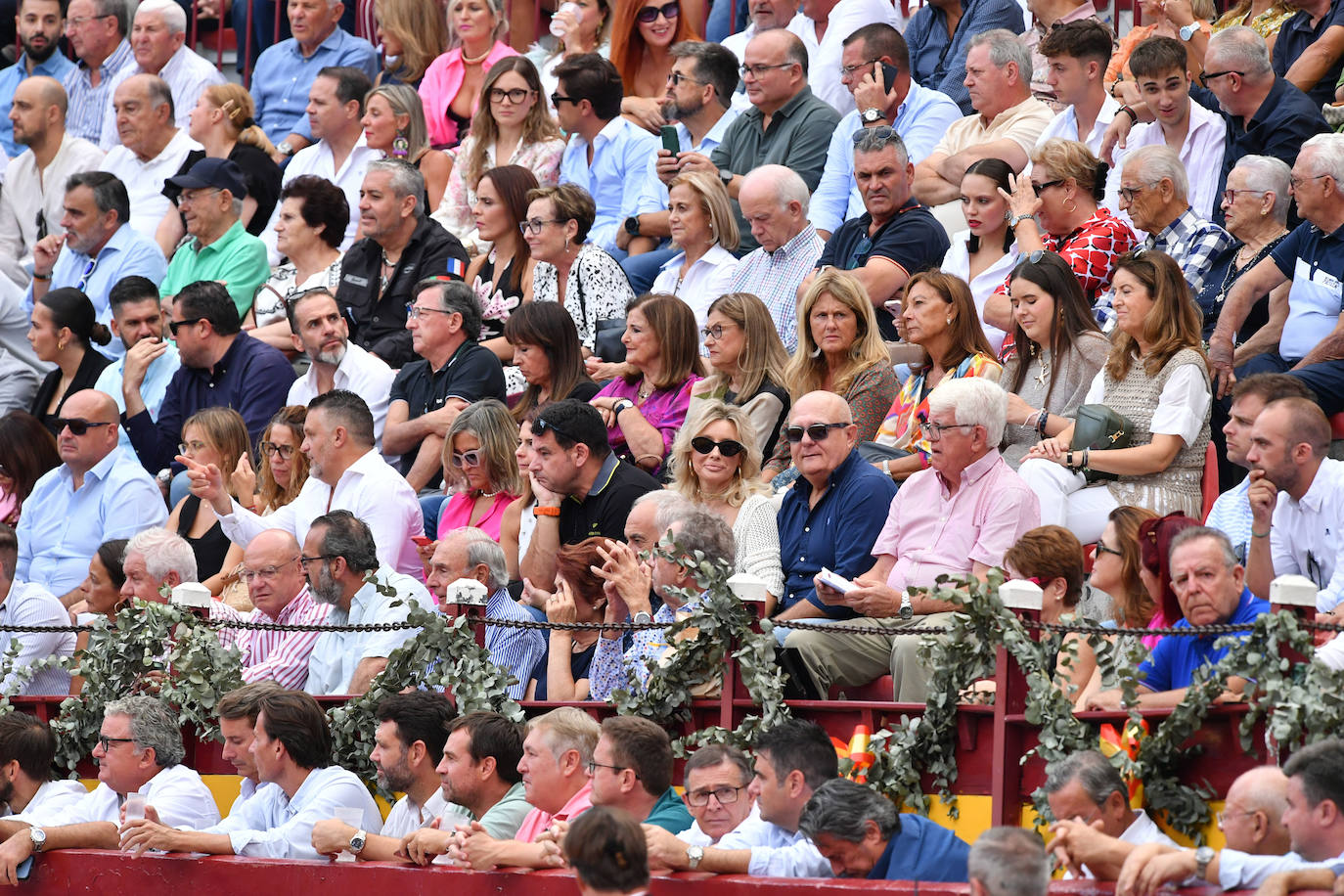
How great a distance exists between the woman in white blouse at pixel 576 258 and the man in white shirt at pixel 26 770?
3507mm

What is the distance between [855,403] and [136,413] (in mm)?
4197

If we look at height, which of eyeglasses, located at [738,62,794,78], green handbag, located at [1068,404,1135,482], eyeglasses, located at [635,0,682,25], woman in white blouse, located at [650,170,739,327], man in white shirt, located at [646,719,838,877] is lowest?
man in white shirt, located at [646,719,838,877]

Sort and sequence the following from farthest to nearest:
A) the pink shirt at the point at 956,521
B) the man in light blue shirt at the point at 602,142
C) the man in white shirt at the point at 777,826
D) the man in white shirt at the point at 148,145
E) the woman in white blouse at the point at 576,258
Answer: the man in white shirt at the point at 148,145 < the man in light blue shirt at the point at 602,142 < the woman in white blouse at the point at 576,258 < the pink shirt at the point at 956,521 < the man in white shirt at the point at 777,826

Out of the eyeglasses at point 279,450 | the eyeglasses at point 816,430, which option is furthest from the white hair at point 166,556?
the eyeglasses at point 816,430

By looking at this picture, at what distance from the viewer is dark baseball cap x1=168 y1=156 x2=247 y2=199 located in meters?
12.1

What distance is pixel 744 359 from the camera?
903cm

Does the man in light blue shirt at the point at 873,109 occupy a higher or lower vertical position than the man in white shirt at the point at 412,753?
higher

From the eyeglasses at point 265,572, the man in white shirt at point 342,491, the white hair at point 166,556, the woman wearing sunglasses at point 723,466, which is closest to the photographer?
the woman wearing sunglasses at point 723,466

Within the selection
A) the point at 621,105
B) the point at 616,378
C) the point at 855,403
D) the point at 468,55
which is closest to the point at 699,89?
the point at 621,105

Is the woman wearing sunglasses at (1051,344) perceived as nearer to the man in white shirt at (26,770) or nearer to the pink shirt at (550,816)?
the pink shirt at (550,816)

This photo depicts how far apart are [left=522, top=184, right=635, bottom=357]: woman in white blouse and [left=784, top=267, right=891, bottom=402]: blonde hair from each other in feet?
5.87

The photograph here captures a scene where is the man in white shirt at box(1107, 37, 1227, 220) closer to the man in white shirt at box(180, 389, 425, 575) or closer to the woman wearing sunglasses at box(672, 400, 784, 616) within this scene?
the woman wearing sunglasses at box(672, 400, 784, 616)

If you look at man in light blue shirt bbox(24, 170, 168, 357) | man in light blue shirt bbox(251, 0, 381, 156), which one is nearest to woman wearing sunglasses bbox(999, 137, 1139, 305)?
man in light blue shirt bbox(24, 170, 168, 357)

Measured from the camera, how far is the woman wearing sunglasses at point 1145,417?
7828 millimetres
